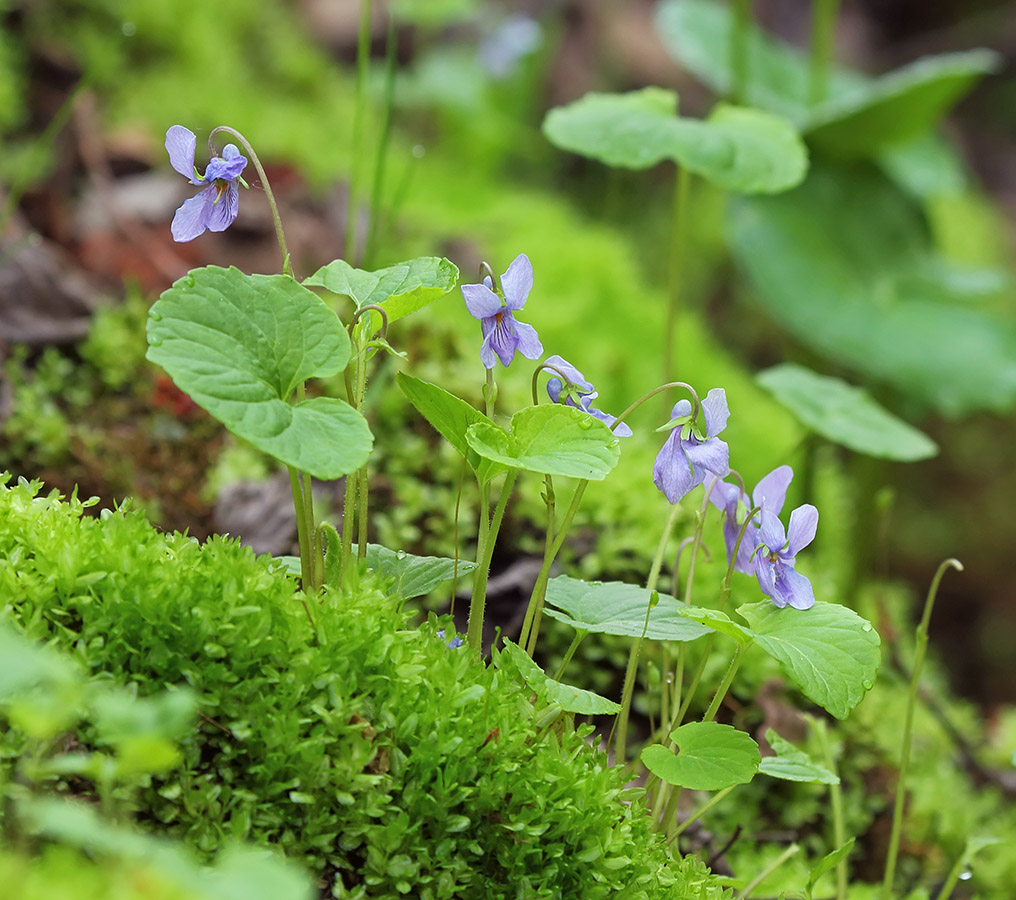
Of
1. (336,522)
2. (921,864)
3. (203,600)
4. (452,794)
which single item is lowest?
(921,864)

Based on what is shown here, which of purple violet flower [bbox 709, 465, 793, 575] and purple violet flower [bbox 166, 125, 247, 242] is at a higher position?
purple violet flower [bbox 166, 125, 247, 242]

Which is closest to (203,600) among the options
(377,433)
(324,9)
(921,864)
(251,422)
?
(251,422)

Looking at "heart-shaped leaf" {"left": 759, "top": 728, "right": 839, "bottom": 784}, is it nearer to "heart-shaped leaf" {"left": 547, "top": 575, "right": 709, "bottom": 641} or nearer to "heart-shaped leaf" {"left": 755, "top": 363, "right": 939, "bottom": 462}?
"heart-shaped leaf" {"left": 547, "top": 575, "right": 709, "bottom": 641}

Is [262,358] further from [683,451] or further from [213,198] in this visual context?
[683,451]

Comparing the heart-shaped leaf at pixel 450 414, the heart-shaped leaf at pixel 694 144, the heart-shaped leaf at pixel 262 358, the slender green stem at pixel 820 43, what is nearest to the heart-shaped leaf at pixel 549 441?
the heart-shaped leaf at pixel 450 414

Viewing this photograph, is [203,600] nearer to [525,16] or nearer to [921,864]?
[921,864]

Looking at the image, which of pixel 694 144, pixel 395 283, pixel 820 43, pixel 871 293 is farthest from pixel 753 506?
pixel 820 43

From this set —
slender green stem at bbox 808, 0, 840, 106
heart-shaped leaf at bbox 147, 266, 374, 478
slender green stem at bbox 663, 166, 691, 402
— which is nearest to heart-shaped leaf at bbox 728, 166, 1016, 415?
slender green stem at bbox 808, 0, 840, 106
